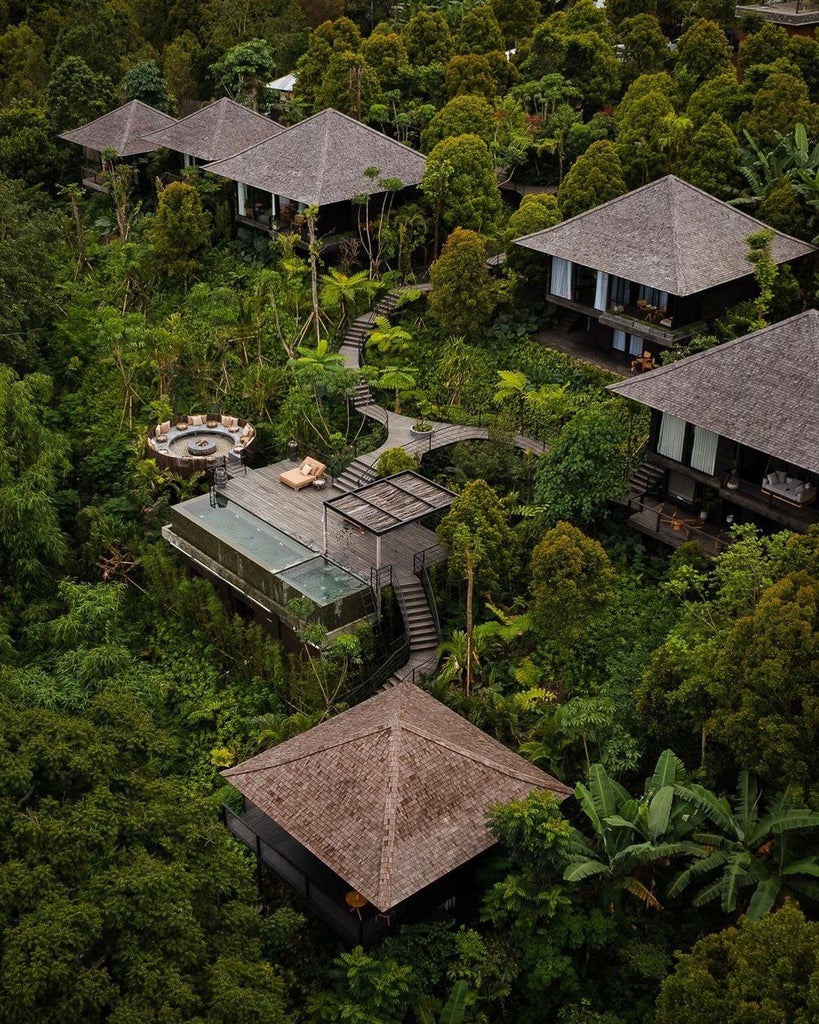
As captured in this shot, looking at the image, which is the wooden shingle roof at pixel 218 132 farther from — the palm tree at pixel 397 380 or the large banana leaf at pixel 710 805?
the large banana leaf at pixel 710 805

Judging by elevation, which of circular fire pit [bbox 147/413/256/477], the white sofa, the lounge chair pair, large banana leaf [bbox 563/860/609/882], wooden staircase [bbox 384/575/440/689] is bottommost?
wooden staircase [bbox 384/575/440/689]

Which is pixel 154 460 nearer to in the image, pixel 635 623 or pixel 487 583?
pixel 487 583

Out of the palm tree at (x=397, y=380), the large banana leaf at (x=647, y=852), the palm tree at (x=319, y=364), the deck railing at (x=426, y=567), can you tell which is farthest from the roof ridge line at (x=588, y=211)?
the large banana leaf at (x=647, y=852)

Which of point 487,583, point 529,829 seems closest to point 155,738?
point 529,829

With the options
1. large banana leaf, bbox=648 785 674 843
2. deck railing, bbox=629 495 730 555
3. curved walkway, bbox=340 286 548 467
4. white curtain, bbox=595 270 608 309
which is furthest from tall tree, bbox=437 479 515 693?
white curtain, bbox=595 270 608 309

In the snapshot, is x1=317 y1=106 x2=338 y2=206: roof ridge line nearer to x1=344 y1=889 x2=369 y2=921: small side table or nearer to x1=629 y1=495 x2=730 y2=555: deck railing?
x1=629 y1=495 x2=730 y2=555: deck railing

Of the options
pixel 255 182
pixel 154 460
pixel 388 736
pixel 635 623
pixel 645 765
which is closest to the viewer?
pixel 388 736
